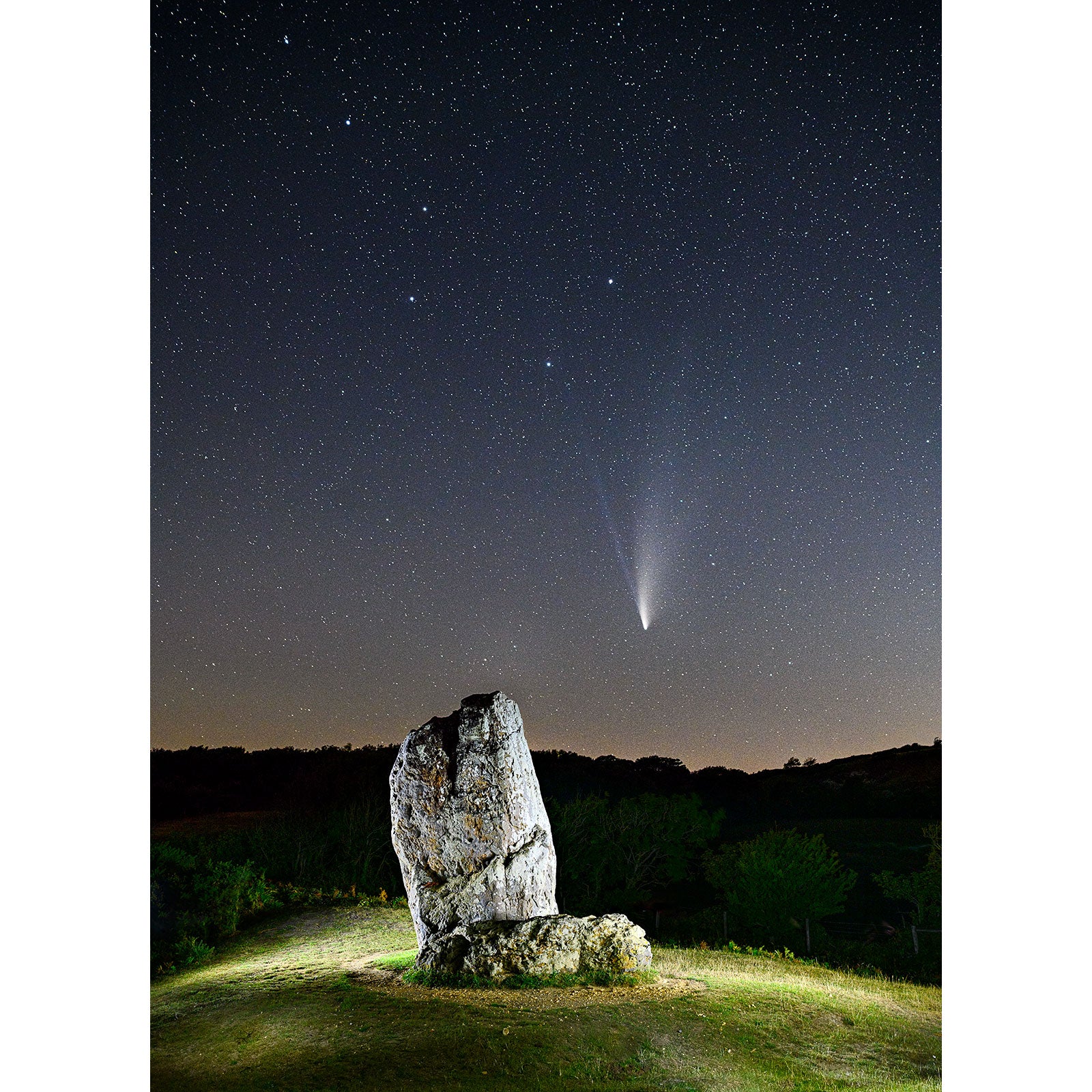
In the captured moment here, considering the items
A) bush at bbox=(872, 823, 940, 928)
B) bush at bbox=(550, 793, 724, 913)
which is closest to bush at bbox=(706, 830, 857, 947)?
bush at bbox=(872, 823, 940, 928)

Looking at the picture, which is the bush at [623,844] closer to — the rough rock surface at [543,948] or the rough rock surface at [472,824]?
the rough rock surface at [472,824]

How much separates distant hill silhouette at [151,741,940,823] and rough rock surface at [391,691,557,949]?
369 inches

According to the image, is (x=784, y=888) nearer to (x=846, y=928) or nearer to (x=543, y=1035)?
(x=846, y=928)

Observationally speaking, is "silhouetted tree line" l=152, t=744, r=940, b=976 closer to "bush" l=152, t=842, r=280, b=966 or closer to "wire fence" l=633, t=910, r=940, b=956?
"wire fence" l=633, t=910, r=940, b=956

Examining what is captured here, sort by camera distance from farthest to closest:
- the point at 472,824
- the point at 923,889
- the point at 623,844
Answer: the point at 623,844 → the point at 923,889 → the point at 472,824

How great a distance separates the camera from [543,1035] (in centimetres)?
525

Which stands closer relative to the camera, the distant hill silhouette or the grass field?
the grass field

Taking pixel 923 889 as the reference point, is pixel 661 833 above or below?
above

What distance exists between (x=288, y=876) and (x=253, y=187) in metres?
11.9

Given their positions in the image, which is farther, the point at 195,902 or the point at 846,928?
the point at 846,928

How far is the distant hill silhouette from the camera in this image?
16.5 metres

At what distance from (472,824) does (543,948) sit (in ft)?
3.98

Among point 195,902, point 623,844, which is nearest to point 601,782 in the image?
point 623,844
